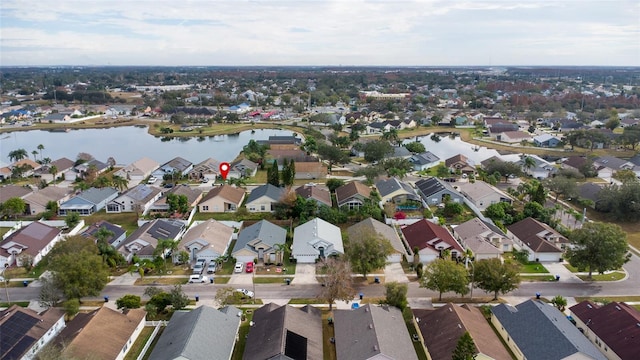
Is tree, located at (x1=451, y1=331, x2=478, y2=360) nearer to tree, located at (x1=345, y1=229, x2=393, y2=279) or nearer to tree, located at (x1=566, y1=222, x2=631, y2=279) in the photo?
tree, located at (x1=345, y1=229, x2=393, y2=279)

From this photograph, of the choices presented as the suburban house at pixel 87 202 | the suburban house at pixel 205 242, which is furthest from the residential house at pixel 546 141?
the suburban house at pixel 87 202

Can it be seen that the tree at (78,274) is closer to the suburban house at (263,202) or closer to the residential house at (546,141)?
the suburban house at (263,202)

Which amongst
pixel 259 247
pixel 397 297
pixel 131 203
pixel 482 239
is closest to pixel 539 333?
pixel 397 297

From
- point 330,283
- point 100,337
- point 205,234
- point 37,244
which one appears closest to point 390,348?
point 330,283

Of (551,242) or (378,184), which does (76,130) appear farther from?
(551,242)

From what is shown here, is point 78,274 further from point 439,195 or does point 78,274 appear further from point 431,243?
point 439,195
